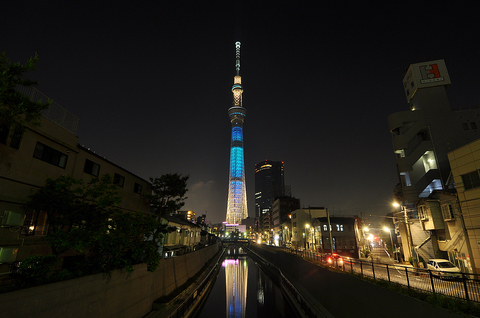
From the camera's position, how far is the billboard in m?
34.2

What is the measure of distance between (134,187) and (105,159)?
16.5 feet


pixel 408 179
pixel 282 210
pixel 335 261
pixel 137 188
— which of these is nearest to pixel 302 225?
pixel 282 210

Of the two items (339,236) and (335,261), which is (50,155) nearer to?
(335,261)

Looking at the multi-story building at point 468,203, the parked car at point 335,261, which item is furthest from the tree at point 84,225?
the multi-story building at point 468,203

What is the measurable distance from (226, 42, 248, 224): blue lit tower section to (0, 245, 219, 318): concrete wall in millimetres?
121947

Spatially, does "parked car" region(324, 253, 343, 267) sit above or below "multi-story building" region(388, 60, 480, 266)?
below

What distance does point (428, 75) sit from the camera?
34.8m

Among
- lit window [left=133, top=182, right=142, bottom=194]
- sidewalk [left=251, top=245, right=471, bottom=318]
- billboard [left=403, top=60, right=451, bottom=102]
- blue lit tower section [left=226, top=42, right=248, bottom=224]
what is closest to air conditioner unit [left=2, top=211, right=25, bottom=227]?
lit window [left=133, top=182, right=142, bottom=194]

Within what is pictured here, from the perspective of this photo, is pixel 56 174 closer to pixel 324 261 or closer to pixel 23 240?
pixel 23 240

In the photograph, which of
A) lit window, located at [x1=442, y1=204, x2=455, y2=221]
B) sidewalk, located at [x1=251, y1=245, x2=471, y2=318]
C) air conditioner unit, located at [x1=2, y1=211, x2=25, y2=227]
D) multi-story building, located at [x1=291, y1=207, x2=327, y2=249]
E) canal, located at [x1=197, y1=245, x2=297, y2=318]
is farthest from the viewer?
multi-story building, located at [x1=291, y1=207, x2=327, y2=249]

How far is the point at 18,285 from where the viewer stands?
8094 mm

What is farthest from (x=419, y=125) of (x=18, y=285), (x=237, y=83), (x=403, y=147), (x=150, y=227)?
(x=237, y=83)

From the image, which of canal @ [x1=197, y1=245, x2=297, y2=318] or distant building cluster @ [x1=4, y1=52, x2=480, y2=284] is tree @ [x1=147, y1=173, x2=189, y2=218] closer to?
distant building cluster @ [x1=4, y1=52, x2=480, y2=284]

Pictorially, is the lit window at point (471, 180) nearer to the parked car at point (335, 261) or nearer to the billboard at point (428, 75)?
the parked car at point (335, 261)
